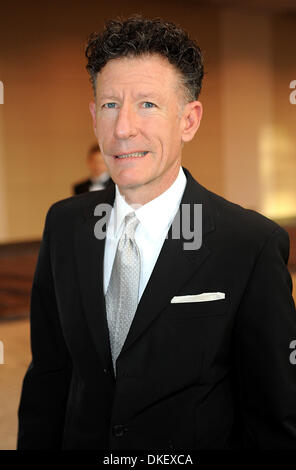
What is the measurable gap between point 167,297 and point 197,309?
0.23ft

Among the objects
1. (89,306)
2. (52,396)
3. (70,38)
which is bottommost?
(52,396)

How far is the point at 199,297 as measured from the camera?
1.27m

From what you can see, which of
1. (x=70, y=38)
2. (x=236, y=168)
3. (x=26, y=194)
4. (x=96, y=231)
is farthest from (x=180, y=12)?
(x=96, y=231)

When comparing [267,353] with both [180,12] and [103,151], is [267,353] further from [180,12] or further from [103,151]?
[180,12]

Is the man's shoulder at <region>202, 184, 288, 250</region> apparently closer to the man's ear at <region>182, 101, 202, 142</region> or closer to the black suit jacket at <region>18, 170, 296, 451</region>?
the black suit jacket at <region>18, 170, 296, 451</region>

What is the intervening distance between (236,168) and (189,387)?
12.7 metres

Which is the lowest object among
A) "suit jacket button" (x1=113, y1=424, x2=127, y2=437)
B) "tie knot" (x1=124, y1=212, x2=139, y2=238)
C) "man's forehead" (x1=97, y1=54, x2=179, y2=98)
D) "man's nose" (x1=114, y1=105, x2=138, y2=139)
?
"suit jacket button" (x1=113, y1=424, x2=127, y2=437)

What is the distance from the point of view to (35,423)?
1.50 metres

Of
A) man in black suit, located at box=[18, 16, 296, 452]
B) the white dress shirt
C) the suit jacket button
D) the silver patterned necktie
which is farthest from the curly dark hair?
the suit jacket button

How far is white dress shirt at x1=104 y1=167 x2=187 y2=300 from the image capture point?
1350mm

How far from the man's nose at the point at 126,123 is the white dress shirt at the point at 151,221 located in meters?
0.19

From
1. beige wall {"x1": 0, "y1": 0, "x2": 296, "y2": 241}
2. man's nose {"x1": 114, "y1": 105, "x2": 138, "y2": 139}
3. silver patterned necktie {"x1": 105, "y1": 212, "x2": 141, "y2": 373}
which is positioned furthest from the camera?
beige wall {"x1": 0, "y1": 0, "x2": 296, "y2": 241}

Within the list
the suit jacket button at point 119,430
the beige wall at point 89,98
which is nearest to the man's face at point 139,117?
the suit jacket button at point 119,430
